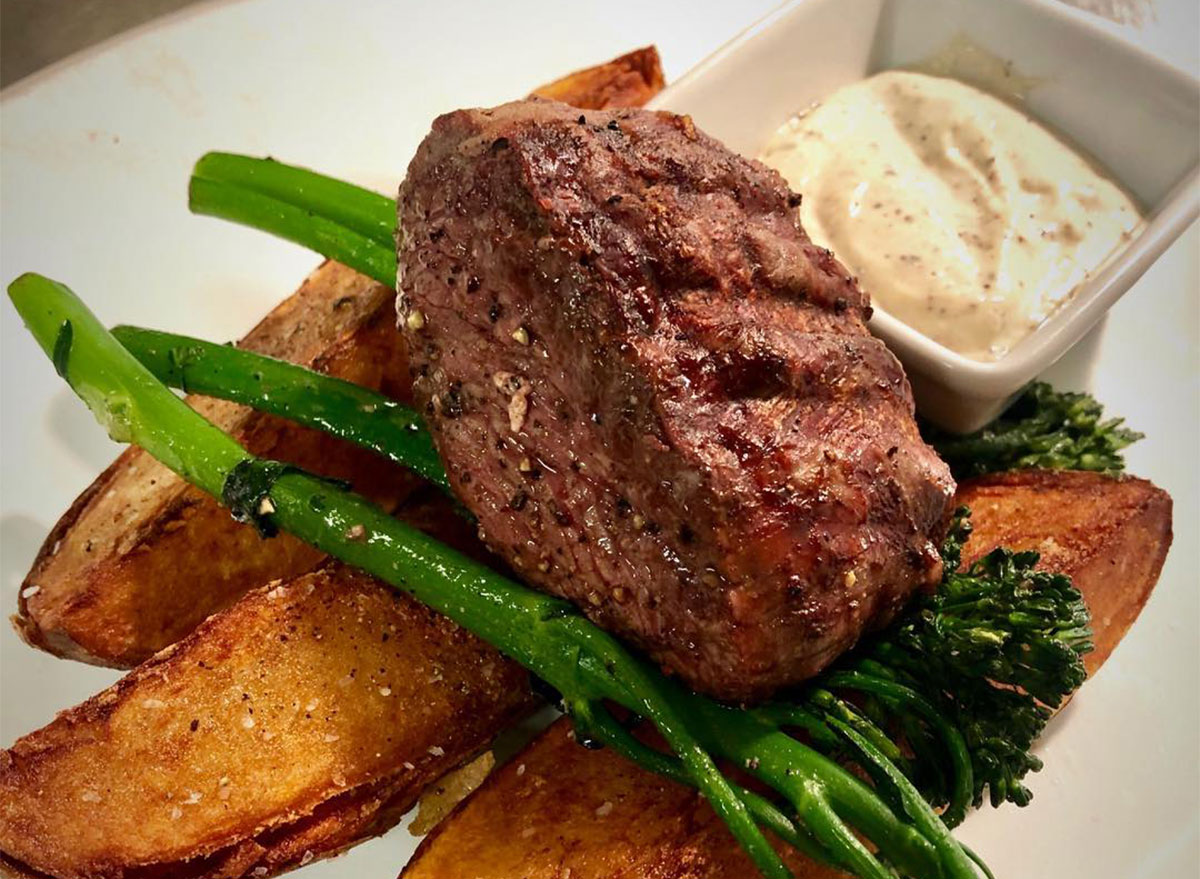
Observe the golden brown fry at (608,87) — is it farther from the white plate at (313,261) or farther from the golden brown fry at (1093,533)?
the golden brown fry at (1093,533)

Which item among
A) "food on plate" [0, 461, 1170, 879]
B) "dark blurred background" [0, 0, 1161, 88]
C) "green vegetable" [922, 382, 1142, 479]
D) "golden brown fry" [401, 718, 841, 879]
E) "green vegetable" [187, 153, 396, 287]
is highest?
"dark blurred background" [0, 0, 1161, 88]

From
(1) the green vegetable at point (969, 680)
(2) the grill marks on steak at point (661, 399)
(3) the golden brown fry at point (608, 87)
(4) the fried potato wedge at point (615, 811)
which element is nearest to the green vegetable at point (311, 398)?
(2) the grill marks on steak at point (661, 399)

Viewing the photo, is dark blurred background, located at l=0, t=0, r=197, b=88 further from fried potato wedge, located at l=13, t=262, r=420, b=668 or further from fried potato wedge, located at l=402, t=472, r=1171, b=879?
fried potato wedge, located at l=402, t=472, r=1171, b=879

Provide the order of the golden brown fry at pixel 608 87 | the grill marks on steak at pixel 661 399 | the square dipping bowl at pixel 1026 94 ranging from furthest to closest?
the golden brown fry at pixel 608 87 < the square dipping bowl at pixel 1026 94 < the grill marks on steak at pixel 661 399

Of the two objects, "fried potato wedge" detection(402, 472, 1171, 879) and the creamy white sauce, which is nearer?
"fried potato wedge" detection(402, 472, 1171, 879)

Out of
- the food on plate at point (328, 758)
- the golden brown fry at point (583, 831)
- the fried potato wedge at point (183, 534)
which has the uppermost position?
the fried potato wedge at point (183, 534)

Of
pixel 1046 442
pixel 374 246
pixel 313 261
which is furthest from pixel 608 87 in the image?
pixel 1046 442

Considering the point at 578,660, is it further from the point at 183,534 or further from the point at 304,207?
the point at 304,207

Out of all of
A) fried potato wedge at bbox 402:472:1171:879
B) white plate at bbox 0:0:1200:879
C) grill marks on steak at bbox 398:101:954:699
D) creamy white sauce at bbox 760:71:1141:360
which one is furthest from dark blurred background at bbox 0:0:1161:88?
grill marks on steak at bbox 398:101:954:699
